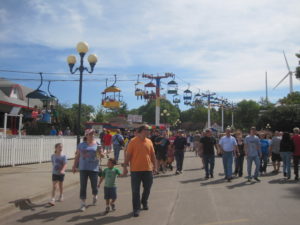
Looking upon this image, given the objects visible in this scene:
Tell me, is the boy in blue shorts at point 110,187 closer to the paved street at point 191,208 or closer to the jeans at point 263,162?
the paved street at point 191,208

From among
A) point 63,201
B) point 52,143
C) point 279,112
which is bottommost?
point 63,201

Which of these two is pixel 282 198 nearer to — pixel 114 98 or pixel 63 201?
pixel 63 201

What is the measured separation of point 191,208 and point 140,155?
5.41ft

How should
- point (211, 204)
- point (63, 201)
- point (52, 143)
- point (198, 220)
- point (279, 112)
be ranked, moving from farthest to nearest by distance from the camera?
1. point (279, 112)
2. point (52, 143)
3. point (63, 201)
4. point (211, 204)
5. point (198, 220)

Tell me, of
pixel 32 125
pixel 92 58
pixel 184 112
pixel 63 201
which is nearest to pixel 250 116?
pixel 184 112

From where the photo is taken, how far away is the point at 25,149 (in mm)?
14477

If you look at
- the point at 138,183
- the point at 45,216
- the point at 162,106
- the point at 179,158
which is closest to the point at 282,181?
the point at 179,158

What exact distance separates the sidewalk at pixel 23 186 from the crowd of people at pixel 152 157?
0.52 meters

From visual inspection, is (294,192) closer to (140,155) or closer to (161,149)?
(140,155)

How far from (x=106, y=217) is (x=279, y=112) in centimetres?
3966

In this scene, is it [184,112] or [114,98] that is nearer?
[114,98]

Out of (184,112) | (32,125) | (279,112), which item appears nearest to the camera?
(32,125)

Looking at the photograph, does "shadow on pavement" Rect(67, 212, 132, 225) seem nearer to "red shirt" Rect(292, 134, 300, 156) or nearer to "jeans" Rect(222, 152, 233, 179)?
"jeans" Rect(222, 152, 233, 179)

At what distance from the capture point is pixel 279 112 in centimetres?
4209
